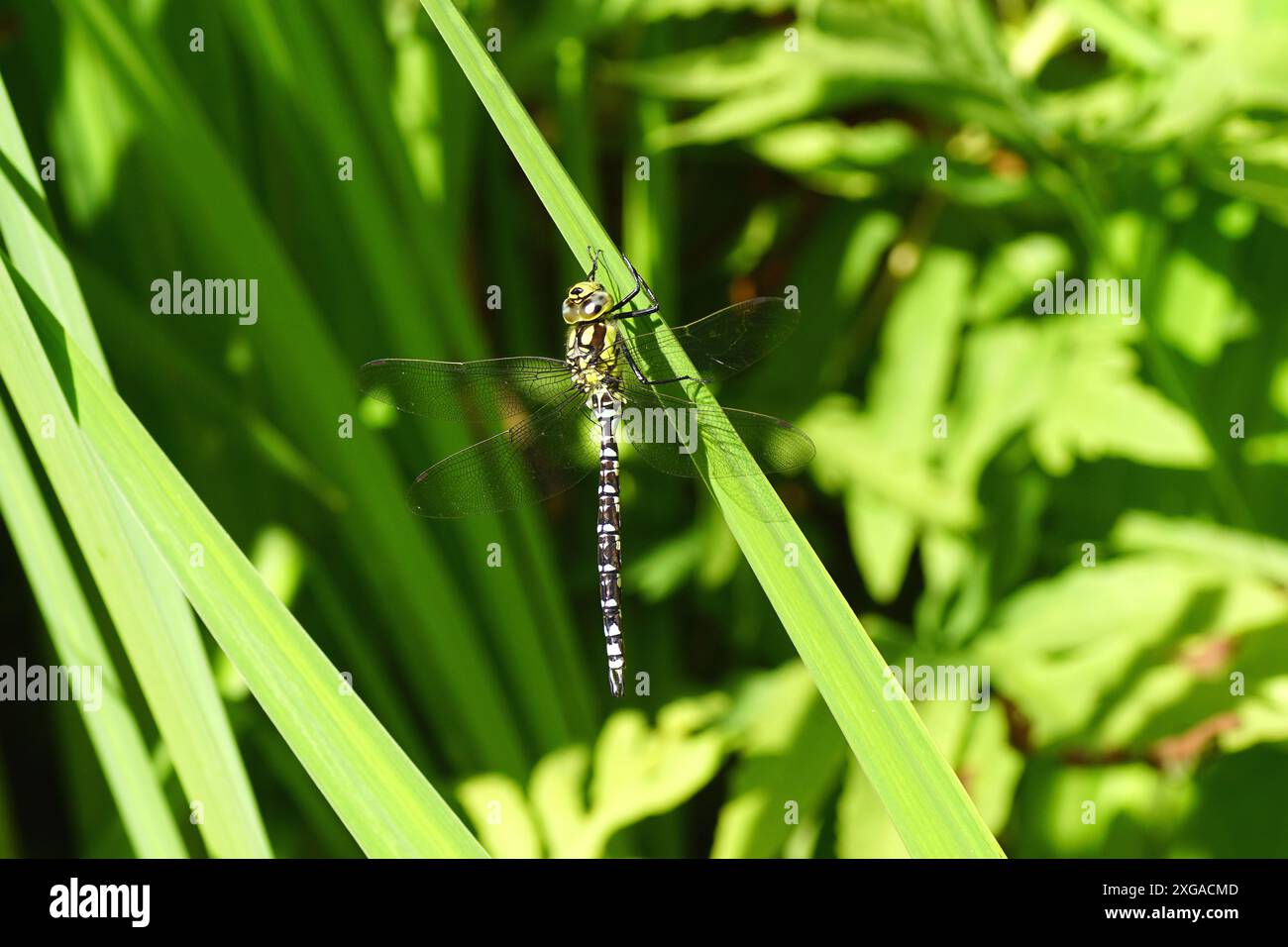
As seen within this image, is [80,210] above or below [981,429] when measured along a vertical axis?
above

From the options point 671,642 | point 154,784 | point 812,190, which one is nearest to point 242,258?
point 154,784

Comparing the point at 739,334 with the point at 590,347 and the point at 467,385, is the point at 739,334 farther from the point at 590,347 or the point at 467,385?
the point at 467,385

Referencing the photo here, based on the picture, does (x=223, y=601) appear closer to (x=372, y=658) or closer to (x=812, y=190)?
(x=372, y=658)

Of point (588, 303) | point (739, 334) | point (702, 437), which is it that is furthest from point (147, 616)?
point (739, 334)

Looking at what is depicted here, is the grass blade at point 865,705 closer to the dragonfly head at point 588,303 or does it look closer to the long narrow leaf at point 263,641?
the long narrow leaf at point 263,641

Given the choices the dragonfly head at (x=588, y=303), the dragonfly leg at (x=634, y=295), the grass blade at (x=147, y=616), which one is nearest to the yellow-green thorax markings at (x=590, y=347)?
the dragonfly head at (x=588, y=303)

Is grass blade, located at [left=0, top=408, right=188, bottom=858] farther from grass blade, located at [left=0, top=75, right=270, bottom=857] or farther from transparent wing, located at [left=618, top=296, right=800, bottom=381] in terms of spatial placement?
transparent wing, located at [left=618, top=296, right=800, bottom=381]

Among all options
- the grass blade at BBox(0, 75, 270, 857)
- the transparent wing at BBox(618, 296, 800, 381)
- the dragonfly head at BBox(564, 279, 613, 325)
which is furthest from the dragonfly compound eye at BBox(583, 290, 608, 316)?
the grass blade at BBox(0, 75, 270, 857)
